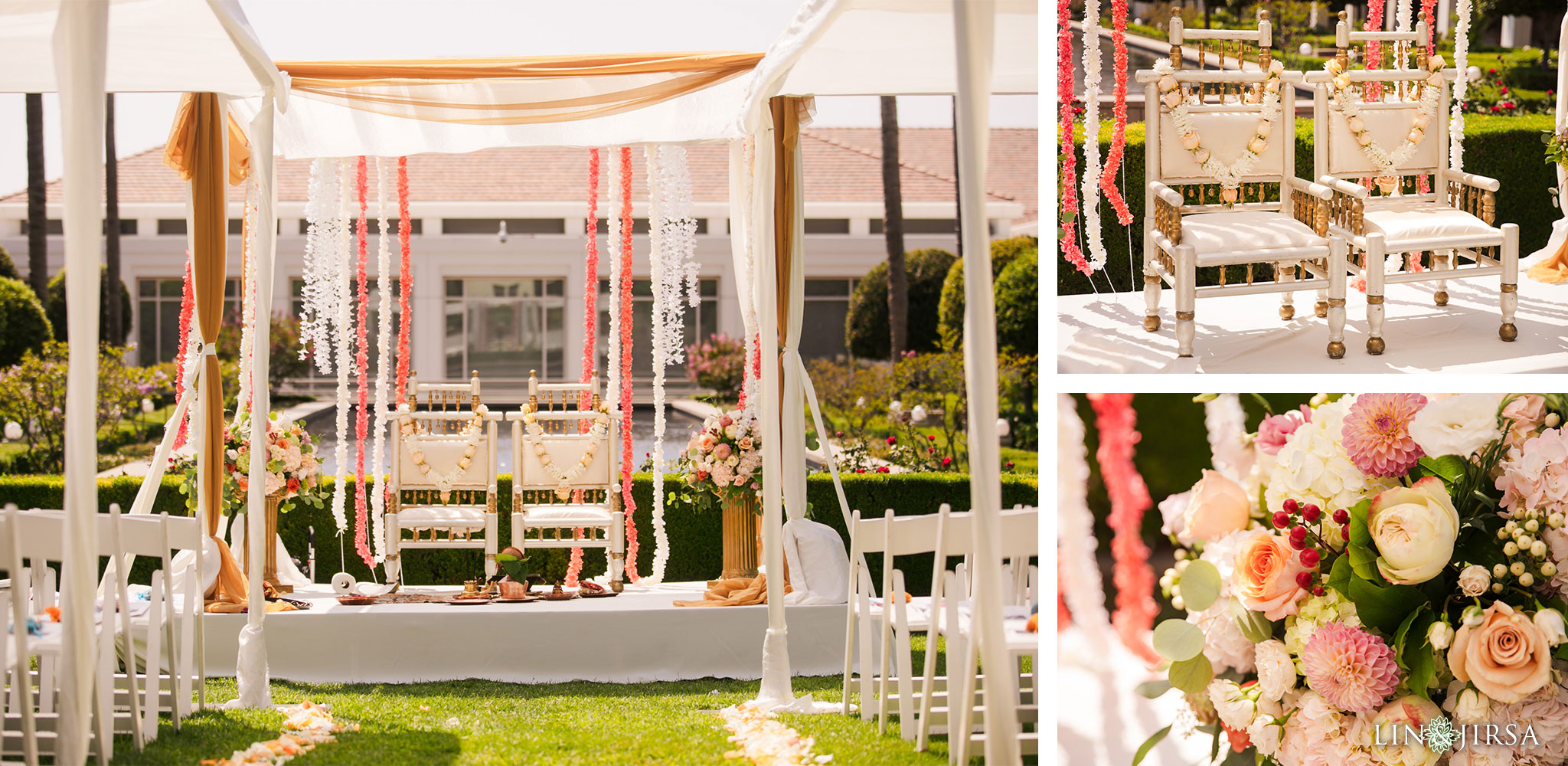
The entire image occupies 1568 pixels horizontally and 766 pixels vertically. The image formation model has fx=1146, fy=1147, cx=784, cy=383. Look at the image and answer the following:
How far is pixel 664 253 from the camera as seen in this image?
Result: 5.96 meters

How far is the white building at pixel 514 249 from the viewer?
17625mm

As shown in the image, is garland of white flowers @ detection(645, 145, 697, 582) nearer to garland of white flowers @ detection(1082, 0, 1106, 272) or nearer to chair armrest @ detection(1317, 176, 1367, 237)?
garland of white flowers @ detection(1082, 0, 1106, 272)

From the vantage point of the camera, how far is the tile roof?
18688 millimetres

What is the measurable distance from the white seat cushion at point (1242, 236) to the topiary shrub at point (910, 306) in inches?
438

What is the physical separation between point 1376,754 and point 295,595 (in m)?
4.91

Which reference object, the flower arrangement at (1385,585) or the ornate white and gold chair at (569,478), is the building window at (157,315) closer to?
the ornate white and gold chair at (569,478)

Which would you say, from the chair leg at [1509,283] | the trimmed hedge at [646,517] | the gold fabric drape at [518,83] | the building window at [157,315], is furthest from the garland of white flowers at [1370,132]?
the building window at [157,315]

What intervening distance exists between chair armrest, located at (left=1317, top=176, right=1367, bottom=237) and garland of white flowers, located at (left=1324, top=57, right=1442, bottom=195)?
42 cm

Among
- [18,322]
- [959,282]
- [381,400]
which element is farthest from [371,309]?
[381,400]

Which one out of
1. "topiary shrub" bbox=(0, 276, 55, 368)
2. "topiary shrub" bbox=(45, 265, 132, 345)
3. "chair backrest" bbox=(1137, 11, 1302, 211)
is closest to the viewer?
"chair backrest" bbox=(1137, 11, 1302, 211)

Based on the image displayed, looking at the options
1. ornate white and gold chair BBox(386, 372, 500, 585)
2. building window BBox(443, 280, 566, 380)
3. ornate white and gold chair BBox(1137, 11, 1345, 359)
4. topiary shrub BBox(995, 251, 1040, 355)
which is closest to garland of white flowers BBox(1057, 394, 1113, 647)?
ornate white and gold chair BBox(1137, 11, 1345, 359)

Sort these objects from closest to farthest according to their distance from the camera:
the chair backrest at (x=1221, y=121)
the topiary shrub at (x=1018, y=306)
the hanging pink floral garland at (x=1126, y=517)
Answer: the hanging pink floral garland at (x=1126, y=517) → the chair backrest at (x=1221, y=121) → the topiary shrub at (x=1018, y=306)

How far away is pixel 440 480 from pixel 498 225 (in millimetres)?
12814

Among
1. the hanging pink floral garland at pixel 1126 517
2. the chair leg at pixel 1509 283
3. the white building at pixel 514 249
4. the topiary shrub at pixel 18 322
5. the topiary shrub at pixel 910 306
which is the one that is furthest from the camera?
the white building at pixel 514 249
